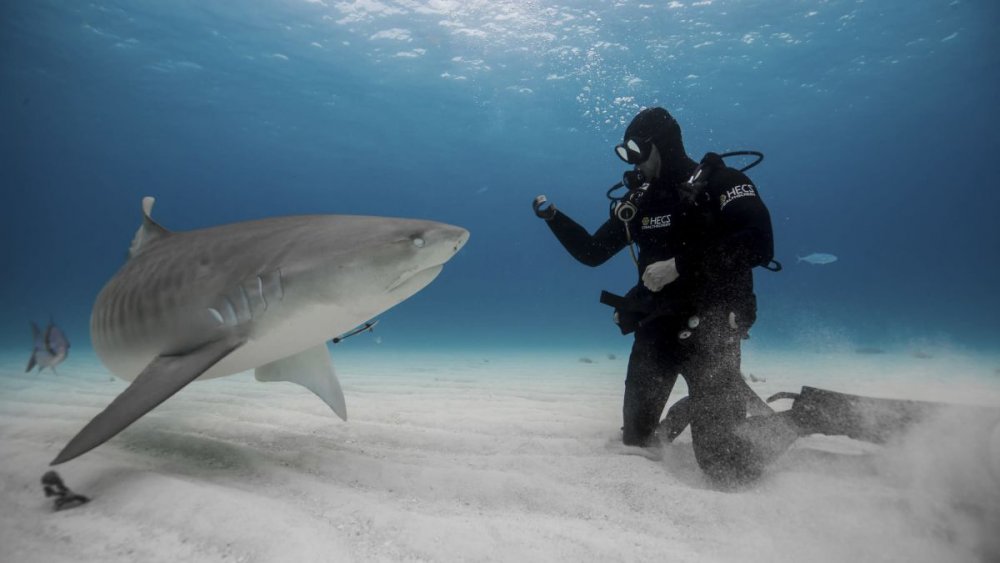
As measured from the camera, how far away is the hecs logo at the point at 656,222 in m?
3.27

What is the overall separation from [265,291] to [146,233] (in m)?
1.97

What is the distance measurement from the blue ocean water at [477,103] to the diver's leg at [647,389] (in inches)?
715

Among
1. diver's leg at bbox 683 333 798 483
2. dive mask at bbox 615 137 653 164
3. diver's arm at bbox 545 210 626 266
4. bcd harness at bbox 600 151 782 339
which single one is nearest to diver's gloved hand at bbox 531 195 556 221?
diver's arm at bbox 545 210 626 266

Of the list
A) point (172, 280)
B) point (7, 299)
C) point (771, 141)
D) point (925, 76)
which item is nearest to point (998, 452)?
point (172, 280)

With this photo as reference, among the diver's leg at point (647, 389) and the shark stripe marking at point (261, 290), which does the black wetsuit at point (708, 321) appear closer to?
the diver's leg at point (647, 389)

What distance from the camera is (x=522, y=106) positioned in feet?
110

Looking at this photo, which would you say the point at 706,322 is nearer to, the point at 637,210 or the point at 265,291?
the point at 637,210

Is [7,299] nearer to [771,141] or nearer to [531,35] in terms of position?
[531,35]

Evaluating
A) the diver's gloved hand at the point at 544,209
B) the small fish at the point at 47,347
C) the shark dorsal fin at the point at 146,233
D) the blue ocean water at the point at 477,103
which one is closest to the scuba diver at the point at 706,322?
the diver's gloved hand at the point at 544,209

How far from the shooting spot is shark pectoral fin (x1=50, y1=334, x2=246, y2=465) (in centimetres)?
147

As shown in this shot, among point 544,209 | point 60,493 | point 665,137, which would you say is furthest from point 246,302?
point 665,137

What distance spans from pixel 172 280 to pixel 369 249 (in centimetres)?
127

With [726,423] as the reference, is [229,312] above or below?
above

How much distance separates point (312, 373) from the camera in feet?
9.40
